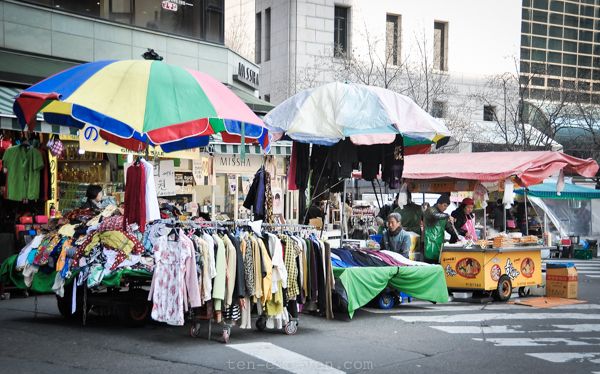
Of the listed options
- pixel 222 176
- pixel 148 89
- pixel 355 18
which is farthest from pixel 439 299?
pixel 355 18

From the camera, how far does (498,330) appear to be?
446 inches

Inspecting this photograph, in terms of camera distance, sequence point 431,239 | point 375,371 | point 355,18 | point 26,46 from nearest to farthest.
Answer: point 375,371
point 431,239
point 26,46
point 355,18

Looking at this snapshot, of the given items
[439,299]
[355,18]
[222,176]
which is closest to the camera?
[439,299]

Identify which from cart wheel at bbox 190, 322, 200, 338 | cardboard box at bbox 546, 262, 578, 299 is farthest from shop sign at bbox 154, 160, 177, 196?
cardboard box at bbox 546, 262, 578, 299

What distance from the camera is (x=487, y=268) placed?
46.9ft

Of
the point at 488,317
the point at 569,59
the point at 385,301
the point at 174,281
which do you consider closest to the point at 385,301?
the point at 385,301

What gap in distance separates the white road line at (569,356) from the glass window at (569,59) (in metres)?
37.4

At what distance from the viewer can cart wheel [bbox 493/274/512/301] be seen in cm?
1454

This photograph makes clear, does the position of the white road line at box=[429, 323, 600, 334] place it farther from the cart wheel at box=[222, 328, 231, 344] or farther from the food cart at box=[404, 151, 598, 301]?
the cart wheel at box=[222, 328, 231, 344]

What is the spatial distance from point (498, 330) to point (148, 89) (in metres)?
6.13

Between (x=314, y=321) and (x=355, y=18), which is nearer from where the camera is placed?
(x=314, y=321)

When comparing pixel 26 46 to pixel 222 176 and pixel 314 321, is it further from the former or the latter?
pixel 314 321

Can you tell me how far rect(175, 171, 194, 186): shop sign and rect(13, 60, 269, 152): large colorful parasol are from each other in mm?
8084

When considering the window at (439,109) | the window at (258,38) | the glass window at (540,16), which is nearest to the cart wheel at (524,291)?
the window at (439,109)
